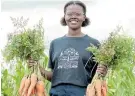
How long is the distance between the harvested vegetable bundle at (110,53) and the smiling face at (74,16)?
253mm

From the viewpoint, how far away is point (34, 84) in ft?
12.3

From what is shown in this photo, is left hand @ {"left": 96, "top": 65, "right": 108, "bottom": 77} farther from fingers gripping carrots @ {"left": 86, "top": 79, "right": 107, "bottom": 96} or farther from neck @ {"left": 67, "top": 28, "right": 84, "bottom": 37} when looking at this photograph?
neck @ {"left": 67, "top": 28, "right": 84, "bottom": 37}

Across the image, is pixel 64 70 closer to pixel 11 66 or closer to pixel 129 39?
pixel 129 39

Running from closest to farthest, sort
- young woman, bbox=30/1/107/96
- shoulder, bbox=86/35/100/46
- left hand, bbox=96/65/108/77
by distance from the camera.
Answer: left hand, bbox=96/65/108/77, young woman, bbox=30/1/107/96, shoulder, bbox=86/35/100/46

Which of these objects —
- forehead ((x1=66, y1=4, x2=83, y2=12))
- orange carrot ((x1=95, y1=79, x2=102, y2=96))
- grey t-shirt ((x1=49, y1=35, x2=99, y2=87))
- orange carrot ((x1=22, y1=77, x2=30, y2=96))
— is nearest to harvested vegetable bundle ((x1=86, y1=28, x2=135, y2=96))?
orange carrot ((x1=95, y1=79, x2=102, y2=96))

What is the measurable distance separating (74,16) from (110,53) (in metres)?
0.45

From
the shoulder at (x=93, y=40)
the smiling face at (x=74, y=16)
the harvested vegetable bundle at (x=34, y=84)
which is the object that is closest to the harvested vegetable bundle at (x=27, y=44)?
the harvested vegetable bundle at (x=34, y=84)

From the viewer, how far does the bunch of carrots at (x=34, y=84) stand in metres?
3.75

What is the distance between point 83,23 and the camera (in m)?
4.04

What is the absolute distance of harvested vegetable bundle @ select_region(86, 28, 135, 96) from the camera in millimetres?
3551

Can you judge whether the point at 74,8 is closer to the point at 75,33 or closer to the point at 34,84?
the point at 75,33

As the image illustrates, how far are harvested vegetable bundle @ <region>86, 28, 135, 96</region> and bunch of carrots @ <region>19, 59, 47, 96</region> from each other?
384mm

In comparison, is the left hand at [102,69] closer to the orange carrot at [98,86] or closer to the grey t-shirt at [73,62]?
the orange carrot at [98,86]

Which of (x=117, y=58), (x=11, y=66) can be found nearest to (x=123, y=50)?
(x=117, y=58)
